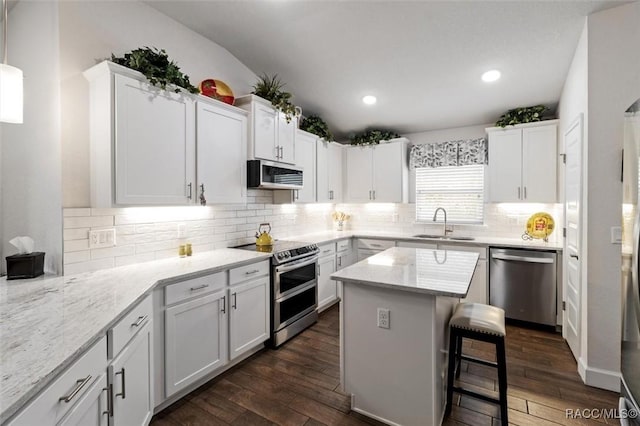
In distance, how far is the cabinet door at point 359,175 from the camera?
16.2 feet

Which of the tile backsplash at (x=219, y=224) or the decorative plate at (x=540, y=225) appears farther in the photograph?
the decorative plate at (x=540, y=225)

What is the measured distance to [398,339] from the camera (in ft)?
6.07

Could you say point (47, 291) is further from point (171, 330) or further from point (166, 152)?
point (166, 152)

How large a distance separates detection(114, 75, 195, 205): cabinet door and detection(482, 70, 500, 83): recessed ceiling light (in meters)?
3.11

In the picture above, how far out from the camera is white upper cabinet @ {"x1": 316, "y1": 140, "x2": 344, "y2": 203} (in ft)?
14.8

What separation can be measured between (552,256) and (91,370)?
13.7 ft

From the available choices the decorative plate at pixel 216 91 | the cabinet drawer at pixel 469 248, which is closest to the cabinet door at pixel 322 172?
the decorative plate at pixel 216 91

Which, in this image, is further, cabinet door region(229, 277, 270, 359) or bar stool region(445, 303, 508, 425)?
cabinet door region(229, 277, 270, 359)

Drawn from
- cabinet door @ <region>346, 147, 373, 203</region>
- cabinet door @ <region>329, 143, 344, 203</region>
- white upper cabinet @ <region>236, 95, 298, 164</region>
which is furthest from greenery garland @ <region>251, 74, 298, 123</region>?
cabinet door @ <region>346, 147, 373, 203</region>

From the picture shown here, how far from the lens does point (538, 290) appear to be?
3.42m

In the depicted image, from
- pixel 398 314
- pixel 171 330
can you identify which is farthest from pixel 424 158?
pixel 171 330

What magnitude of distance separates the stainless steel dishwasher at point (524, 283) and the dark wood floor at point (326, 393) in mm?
471

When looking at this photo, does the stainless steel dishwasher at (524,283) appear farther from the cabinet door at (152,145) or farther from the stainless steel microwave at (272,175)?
the cabinet door at (152,145)

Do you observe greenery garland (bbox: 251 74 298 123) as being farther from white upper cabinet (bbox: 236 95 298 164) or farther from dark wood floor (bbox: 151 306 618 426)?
dark wood floor (bbox: 151 306 618 426)
